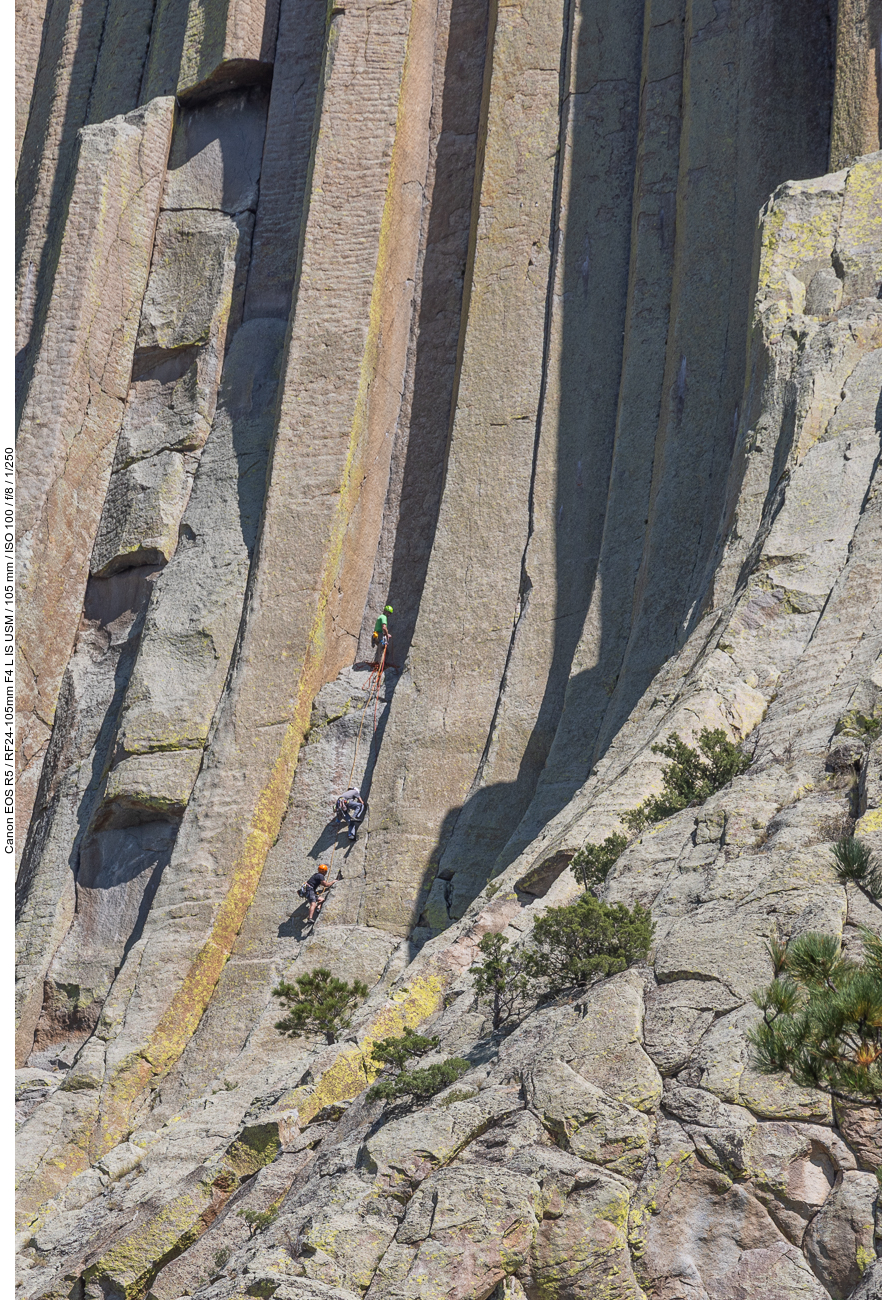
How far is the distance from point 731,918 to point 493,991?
95.3 inches

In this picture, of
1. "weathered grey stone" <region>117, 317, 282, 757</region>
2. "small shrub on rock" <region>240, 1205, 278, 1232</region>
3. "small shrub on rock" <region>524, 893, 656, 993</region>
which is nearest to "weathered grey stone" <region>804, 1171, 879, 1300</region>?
"small shrub on rock" <region>524, 893, 656, 993</region>

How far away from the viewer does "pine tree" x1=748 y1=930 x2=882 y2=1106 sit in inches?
303

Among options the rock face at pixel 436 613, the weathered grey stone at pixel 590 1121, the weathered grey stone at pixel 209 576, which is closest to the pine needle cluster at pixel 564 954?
the rock face at pixel 436 613

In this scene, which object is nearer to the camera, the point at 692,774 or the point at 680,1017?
the point at 680,1017

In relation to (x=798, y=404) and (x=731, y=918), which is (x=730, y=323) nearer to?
(x=798, y=404)

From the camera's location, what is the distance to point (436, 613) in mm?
22938

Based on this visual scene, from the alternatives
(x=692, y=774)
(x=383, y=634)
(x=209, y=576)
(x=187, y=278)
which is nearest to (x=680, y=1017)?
(x=692, y=774)

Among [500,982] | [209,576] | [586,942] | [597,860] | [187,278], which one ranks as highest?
[187,278]

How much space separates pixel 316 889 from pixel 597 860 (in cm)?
760

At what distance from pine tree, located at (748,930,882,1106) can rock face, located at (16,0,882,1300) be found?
111 cm

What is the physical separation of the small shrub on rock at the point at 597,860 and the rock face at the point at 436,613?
357mm

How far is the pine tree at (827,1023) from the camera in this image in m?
7.70

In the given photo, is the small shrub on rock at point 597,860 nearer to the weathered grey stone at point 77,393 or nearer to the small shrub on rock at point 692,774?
the small shrub on rock at point 692,774

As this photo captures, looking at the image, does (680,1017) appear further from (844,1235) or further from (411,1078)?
(411,1078)
